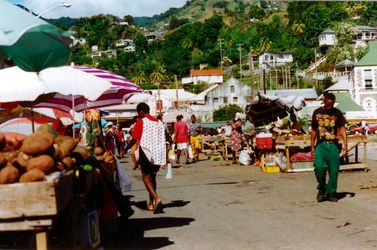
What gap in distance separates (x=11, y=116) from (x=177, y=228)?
6500 mm

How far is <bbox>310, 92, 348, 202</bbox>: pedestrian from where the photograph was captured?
10.2 m

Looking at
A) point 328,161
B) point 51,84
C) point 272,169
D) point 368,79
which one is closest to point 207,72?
point 368,79

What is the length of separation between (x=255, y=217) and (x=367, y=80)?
6626cm

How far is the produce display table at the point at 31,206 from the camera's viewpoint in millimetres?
4848

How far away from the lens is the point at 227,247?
7.06 metres

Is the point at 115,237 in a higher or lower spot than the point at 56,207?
lower

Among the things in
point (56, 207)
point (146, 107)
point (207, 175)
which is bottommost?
point (207, 175)

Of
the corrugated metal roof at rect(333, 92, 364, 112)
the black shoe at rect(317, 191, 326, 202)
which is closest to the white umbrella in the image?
the black shoe at rect(317, 191, 326, 202)

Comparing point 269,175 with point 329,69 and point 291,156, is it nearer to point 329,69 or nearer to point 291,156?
point 291,156

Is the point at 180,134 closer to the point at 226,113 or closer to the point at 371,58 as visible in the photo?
the point at 371,58

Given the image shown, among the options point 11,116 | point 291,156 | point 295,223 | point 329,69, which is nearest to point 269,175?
point 291,156

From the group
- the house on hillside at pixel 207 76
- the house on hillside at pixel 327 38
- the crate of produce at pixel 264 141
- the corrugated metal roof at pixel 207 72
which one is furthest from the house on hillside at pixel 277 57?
the crate of produce at pixel 264 141

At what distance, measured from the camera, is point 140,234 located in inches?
324

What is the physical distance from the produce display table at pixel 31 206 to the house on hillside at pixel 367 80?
7000 cm
